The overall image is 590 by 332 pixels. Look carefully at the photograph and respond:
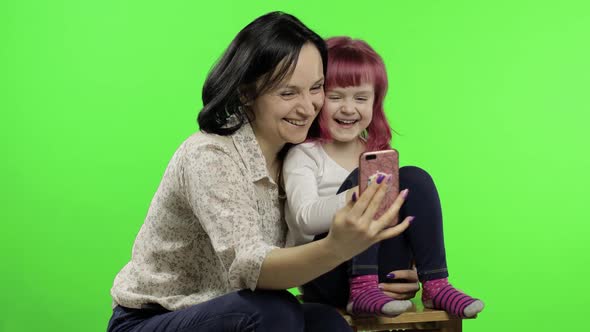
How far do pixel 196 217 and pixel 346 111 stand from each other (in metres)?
0.47

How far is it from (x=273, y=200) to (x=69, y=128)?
170 cm

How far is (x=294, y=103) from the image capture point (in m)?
2.00

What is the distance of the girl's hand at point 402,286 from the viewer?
211 centimetres

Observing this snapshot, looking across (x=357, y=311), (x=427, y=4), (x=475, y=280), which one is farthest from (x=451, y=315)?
(x=427, y=4)

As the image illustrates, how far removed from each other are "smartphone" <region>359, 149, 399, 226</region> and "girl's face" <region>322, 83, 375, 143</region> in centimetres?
42

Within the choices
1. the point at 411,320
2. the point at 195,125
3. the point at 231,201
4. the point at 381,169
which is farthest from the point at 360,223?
the point at 195,125

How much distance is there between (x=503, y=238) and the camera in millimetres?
3594

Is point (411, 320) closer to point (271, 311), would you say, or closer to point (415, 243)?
point (415, 243)

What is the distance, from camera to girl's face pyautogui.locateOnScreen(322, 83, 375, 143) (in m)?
2.20

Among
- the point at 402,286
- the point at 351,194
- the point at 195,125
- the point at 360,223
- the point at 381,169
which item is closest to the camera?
the point at 360,223

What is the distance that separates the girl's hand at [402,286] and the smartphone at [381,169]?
0.35m

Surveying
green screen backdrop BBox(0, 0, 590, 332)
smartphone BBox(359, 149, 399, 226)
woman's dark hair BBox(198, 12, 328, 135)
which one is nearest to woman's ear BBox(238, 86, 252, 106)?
woman's dark hair BBox(198, 12, 328, 135)

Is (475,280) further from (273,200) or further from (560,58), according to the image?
→ (273,200)

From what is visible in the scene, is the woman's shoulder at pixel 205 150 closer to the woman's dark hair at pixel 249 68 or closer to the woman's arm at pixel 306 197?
the woman's dark hair at pixel 249 68
